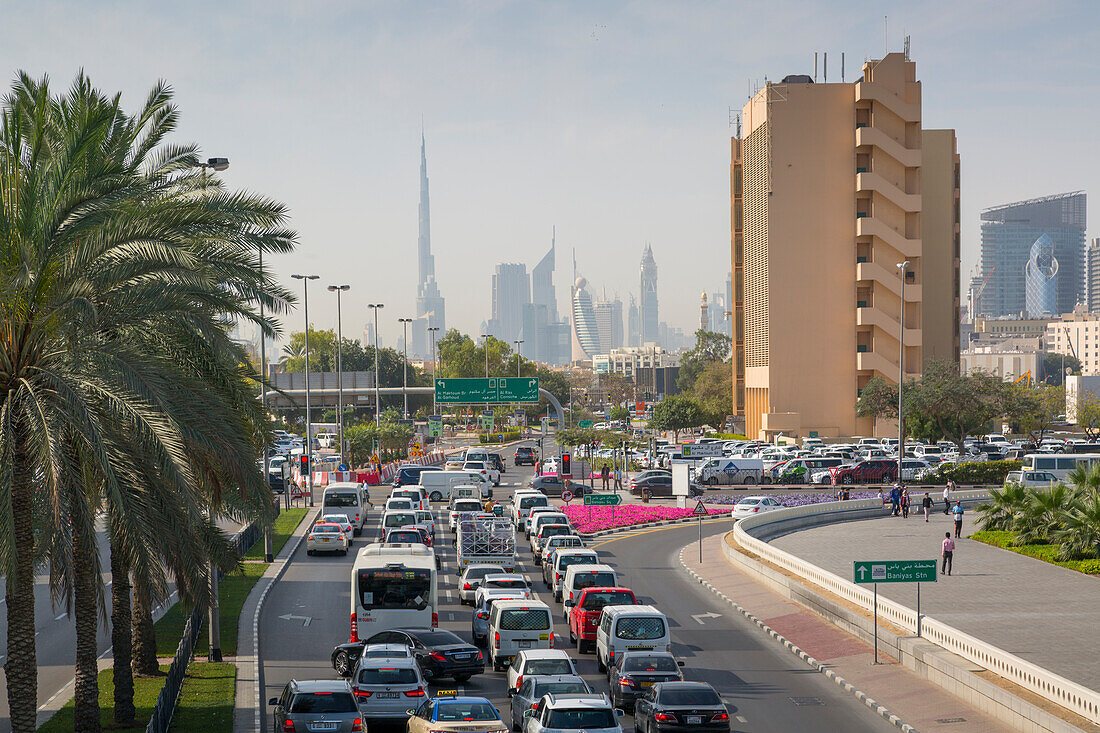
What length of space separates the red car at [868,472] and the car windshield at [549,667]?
47666 millimetres

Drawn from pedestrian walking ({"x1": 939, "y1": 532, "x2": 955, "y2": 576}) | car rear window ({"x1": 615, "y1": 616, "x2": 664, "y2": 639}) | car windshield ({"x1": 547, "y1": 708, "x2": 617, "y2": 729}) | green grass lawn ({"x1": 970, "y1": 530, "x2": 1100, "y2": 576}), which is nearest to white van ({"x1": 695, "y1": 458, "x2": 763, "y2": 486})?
green grass lawn ({"x1": 970, "y1": 530, "x2": 1100, "y2": 576})

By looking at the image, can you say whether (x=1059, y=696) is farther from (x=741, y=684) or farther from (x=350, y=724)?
(x=350, y=724)

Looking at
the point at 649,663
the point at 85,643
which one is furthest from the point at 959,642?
the point at 85,643

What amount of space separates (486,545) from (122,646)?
17047 millimetres

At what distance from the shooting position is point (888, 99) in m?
90.3

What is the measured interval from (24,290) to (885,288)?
3292 inches

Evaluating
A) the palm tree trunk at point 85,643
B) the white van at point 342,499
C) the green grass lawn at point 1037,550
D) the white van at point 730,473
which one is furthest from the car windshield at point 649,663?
the white van at point 730,473

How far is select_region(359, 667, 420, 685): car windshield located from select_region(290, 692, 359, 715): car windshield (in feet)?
6.41

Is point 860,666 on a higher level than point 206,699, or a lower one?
lower

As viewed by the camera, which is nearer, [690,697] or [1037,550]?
[690,697]

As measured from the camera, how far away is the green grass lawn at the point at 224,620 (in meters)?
25.8

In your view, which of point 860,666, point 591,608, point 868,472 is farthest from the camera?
point 868,472

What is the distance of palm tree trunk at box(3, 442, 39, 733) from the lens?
1541 cm

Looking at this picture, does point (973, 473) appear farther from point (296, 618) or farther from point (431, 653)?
point (431, 653)
